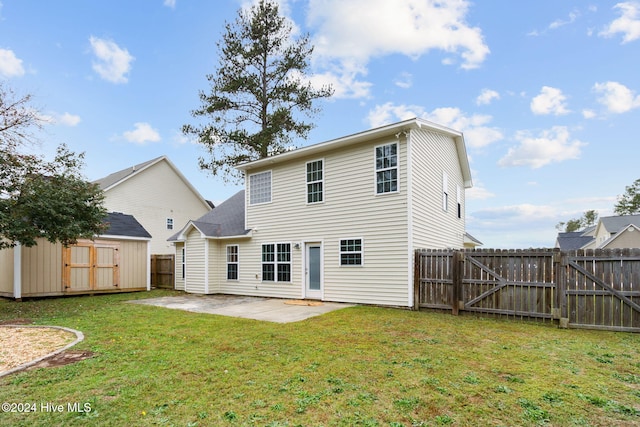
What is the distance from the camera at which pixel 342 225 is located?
439 inches

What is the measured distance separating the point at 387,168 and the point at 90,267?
43.5 ft

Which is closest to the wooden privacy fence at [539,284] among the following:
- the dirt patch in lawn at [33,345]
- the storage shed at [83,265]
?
the dirt patch in lawn at [33,345]

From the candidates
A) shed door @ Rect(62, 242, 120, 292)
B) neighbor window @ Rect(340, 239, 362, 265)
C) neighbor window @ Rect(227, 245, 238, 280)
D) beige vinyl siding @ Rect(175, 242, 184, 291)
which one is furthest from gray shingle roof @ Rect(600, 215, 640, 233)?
shed door @ Rect(62, 242, 120, 292)

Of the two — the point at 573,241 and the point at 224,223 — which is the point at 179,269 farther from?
the point at 573,241

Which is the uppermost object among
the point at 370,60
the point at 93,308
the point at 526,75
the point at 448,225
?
the point at 370,60

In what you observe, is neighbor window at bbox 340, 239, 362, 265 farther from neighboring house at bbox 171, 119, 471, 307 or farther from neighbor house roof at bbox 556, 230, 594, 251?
neighbor house roof at bbox 556, 230, 594, 251

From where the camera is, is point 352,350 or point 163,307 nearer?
point 352,350

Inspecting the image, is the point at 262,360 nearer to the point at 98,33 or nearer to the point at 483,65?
the point at 483,65

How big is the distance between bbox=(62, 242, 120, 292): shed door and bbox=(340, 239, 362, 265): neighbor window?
11025 mm

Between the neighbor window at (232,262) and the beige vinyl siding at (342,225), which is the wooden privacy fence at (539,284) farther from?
the neighbor window at (232,262)

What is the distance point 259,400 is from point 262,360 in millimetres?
1365

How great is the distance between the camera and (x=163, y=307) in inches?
407

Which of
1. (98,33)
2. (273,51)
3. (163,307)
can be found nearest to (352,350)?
(163,307)

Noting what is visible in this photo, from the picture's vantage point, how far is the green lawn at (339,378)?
3211mm
